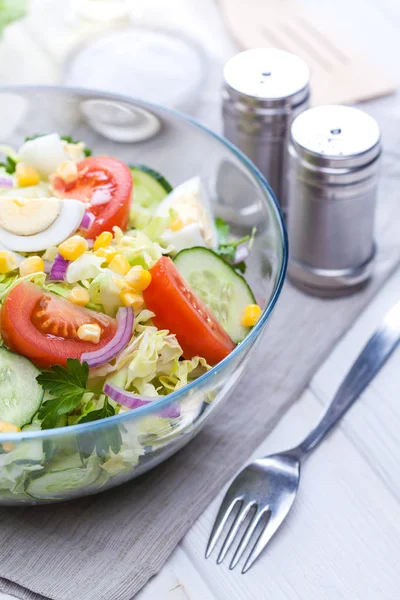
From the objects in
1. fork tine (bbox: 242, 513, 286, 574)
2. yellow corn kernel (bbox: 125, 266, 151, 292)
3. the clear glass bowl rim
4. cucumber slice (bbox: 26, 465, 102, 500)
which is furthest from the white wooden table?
yellow corn kernel (bbox: 125, 266, 151, 292)

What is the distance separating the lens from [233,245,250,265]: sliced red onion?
8.87 ft

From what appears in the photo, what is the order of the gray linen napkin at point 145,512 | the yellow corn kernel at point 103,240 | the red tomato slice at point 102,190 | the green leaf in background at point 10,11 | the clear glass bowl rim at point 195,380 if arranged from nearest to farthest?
1. the clear glass bowl rim at point 195,380
2. the gray linen napkin at point 145,512
3. the yellow corn kernel at point 103,240
4. the red tomato slice at point 102,190
5. the green leaf in background at point 10,11

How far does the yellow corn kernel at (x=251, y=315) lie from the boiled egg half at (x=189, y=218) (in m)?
A: 0.28

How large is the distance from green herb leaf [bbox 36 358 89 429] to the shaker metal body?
134 cm

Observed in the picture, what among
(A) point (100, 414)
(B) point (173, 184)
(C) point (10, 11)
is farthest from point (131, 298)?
(C) point (10, 11)

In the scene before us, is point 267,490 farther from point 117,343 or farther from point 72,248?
point 72,248

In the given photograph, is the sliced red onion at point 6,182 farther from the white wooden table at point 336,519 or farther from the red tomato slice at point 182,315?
the white wooden table at point 336,519

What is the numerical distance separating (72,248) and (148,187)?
0.60 m

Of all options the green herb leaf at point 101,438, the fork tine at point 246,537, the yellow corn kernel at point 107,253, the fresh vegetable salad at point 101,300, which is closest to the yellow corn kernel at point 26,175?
the fresh vegetable salad at point 101,300

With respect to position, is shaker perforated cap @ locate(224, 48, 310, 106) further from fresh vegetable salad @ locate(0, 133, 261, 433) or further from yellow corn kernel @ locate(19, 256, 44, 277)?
yellow corn kernel @ locate(19, 256, 44, 277)

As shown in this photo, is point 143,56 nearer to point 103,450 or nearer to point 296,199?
point 296,199

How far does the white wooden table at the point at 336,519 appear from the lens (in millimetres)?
2184

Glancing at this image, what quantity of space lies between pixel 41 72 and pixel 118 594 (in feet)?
8.42

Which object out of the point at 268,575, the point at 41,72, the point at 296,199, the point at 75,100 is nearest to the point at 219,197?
the point at 296,199
